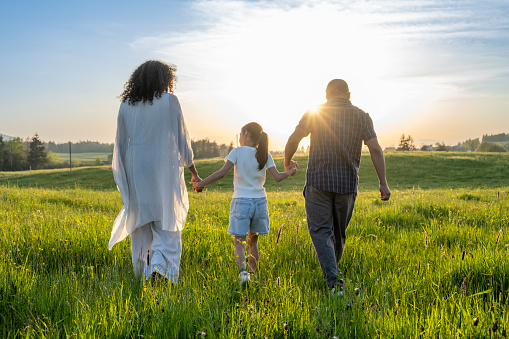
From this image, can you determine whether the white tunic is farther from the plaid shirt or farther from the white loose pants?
the plaid shirt

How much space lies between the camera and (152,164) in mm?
4461

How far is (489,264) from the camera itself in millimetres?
4309

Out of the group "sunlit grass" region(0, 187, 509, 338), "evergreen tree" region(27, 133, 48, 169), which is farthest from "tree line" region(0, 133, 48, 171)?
"sunlit grass" region(0, 187, 509, 338)

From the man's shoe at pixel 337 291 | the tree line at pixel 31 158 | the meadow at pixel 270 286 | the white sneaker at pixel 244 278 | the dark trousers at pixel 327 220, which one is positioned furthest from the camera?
the tree line at pixel 31 158

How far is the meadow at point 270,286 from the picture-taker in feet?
9.04

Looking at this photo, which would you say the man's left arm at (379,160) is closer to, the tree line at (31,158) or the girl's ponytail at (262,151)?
the girl's ponytail at (262,151)

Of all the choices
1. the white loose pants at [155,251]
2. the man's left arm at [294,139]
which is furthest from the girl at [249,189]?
the white loose pants at [155,251]

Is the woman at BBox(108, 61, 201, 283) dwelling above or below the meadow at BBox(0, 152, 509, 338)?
above

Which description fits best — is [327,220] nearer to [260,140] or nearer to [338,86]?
[260,140]

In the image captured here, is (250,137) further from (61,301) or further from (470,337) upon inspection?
(470,337)

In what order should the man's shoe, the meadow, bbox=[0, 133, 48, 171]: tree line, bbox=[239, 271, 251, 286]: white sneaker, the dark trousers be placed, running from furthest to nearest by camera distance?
bbox=[0, 133, 48, 171]: tree line
the dark trousers
bbox=[239, 271, 251, 286]: white sneaker
the man's shoe
the meadow

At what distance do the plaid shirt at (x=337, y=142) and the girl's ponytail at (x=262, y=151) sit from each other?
63cm

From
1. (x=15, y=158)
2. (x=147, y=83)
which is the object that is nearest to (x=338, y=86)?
Result: (x=147, y=83)

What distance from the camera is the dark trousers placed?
4.31m
